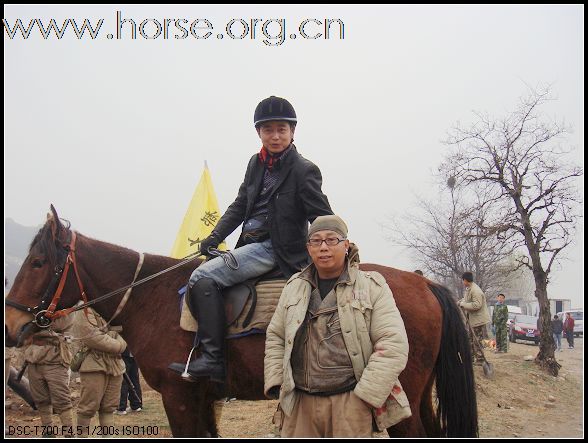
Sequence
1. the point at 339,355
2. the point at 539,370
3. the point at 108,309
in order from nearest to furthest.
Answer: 1. the point at 339,355
2. the point at 108,309
3. the point at 539,370

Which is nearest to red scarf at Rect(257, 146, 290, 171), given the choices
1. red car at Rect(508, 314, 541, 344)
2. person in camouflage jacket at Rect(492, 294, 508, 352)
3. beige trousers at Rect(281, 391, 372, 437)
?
beige trousers at Rect(281, 391, 372, 437)

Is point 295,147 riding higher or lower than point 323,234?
higher

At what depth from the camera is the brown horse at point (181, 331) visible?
14.3 feet

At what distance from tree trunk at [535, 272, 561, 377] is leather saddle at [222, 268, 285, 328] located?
12878mm

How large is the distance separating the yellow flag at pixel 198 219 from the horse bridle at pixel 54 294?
822 cm

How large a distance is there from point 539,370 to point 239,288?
13035 millimetres

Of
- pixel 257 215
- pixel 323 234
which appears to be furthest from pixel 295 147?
pixel 323 234

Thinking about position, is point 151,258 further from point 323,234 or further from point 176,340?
point 323,234

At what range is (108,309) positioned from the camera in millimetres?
4820

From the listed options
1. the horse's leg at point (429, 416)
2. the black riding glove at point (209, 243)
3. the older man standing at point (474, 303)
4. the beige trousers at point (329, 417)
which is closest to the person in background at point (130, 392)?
the black riding glove at point (209, 243)

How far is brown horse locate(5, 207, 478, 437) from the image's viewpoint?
171 inches

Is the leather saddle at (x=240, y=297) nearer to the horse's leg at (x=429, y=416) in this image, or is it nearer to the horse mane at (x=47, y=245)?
the horse mane at (x=47, y=245)

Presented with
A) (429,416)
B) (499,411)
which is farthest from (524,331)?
(429,416)

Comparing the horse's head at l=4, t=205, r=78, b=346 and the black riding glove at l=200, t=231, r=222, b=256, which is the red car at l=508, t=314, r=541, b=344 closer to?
the black riding glove at l=200, t=231, r=222, b=256
